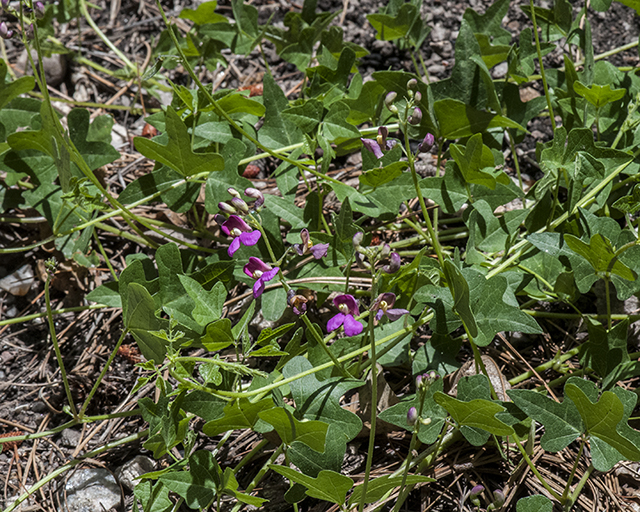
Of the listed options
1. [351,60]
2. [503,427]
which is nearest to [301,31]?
[351,60]

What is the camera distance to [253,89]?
134 inches

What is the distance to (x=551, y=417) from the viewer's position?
1.81m

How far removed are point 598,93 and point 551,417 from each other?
4.63 ft

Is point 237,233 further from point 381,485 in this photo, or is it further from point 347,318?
point 381,485

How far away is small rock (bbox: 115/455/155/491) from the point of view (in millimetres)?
2195

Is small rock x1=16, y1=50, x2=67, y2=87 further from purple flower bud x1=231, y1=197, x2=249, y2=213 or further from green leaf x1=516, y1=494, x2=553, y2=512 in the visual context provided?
green leaf x1=516, y1=494, x2=553, y2=512

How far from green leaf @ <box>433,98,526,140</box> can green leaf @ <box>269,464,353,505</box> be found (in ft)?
5.14

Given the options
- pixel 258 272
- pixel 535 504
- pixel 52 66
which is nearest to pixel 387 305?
pixel 258 272

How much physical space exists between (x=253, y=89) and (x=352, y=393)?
2.05 meters

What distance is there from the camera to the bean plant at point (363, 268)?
70.5 inches

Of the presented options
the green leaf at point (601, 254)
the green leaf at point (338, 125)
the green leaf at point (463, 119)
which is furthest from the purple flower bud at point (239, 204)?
the green leaf at point (601, 254)

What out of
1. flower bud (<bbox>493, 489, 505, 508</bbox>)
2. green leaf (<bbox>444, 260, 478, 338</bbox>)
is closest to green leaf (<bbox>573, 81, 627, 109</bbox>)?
green leaf (<bbox>444, 260, 478, 338</bbox>)

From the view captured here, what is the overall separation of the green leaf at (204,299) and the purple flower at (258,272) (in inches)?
9.9

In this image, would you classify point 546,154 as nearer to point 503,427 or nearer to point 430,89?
point 430,89
